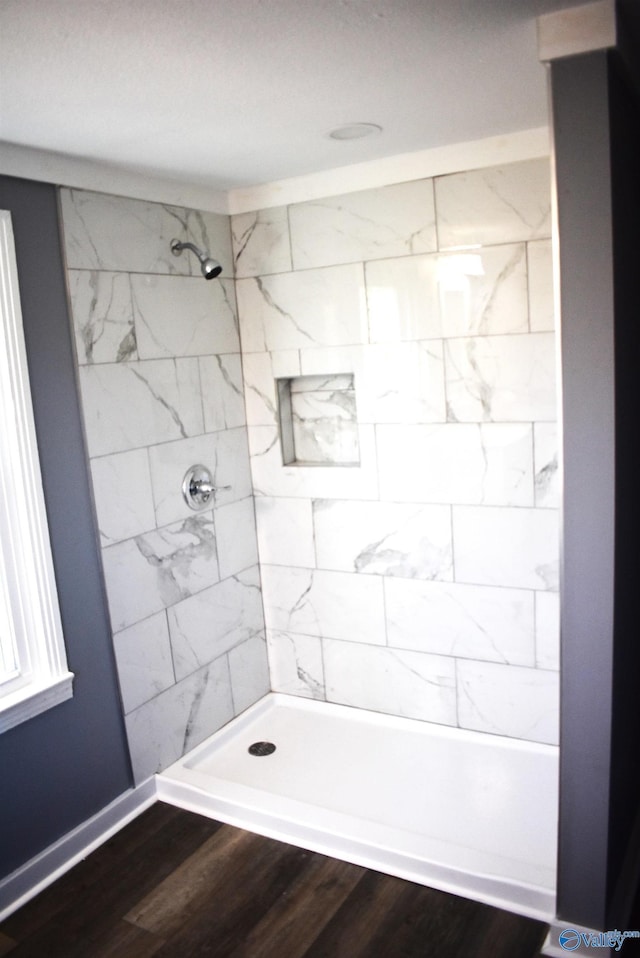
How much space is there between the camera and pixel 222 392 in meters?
3.28

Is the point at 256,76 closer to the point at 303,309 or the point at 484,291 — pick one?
the point at 484,291

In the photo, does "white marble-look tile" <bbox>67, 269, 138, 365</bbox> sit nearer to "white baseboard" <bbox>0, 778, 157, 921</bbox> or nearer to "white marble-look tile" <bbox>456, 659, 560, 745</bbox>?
"white baseboard" <bbox>0, 778, 157, 921</bbox>

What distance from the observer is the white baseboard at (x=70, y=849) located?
2422 mm

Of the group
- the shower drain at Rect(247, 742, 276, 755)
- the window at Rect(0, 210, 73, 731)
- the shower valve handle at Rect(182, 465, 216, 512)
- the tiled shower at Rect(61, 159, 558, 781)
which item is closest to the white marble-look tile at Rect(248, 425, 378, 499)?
the tiled shower at Rect(61, 159, 558, 781)

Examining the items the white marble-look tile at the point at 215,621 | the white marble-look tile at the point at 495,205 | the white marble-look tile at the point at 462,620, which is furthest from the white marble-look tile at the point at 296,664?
the white marble-look tile at the point at 495,205

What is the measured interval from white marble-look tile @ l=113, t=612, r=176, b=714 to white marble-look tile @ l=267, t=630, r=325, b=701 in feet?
2.16

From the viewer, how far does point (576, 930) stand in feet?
6.73

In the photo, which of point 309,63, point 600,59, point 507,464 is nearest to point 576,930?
point 507,464

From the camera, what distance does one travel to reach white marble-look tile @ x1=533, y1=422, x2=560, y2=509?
2775mm

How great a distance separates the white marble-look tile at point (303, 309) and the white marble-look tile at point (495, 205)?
0.41 metres

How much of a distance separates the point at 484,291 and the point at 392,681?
63.9 inches

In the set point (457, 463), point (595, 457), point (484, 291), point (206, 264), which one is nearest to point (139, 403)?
point (206, 264)

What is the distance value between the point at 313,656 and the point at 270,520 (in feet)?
2.08

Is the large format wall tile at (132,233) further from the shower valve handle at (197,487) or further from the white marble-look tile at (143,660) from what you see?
the white marble-look tile at (143,660)
